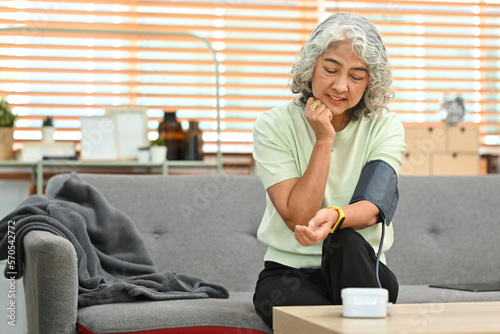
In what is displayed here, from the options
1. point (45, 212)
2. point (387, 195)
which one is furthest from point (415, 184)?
point (45, 212)

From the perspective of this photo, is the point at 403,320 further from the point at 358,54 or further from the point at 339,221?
the point at 358,54

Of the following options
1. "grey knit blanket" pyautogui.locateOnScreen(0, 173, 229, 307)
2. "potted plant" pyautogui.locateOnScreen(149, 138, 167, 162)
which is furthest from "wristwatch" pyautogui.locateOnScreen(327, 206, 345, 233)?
"potted plant" pyautogui.locateOnScreen(149, 138, 167, 162)

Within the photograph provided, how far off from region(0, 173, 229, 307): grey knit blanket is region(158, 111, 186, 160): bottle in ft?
4.29

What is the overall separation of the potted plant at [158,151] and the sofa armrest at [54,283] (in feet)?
5.44

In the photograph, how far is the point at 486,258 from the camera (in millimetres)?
2240

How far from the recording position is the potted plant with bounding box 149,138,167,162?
3.23 metres

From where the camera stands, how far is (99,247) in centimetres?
192

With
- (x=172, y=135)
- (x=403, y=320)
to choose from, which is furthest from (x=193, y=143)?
(x=403, y=320)

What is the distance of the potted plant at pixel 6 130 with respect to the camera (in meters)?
3.26

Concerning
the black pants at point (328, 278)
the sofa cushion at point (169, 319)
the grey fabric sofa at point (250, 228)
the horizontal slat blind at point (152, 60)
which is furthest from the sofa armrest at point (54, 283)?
the horizontal slat blind at point (152, 60)

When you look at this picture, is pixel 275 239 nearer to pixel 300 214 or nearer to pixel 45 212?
pixel 300 214

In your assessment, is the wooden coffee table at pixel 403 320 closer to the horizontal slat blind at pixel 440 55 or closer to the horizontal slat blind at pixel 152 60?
the horizontal slat blind at pixel 152 60

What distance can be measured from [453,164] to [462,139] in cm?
16

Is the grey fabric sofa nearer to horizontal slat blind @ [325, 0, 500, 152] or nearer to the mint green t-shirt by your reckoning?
the mint green t-shirt
